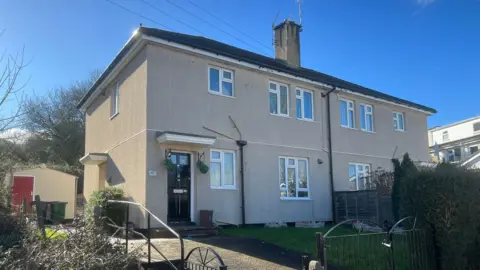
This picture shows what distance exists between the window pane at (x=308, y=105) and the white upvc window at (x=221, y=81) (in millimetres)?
3675

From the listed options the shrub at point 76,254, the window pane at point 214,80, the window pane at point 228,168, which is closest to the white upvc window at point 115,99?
the window pane at point 214,80

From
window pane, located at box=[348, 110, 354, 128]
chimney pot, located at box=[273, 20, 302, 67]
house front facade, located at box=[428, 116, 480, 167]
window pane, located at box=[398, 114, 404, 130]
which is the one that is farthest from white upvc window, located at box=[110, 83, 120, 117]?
house front facade, located at box=[428, 116, 480, 167]

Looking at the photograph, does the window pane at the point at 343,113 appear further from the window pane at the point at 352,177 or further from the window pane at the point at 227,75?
the window pane at the point at 227,75

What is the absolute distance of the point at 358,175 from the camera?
18.6 meters

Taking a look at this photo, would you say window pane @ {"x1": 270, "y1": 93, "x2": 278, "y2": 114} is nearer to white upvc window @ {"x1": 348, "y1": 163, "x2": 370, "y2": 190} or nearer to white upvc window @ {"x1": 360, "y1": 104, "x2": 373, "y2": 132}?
white upvc window @ {"x1": 348, "y1": 163, "x2": 370, "y2": 190}

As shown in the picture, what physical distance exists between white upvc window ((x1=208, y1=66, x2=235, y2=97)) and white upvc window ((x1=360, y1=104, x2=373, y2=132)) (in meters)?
7.53

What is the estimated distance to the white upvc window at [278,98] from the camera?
15758 millimetres

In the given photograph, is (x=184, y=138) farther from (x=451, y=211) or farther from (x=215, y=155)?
(x=451, y=211)

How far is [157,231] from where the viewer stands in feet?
37.8

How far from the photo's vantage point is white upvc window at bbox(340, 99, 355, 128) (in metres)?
18.3

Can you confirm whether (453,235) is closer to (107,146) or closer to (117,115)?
(117,115)

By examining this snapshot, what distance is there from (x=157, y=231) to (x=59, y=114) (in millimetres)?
25545

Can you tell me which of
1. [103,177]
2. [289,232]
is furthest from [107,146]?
[289,232]

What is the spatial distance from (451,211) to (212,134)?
783 cm
